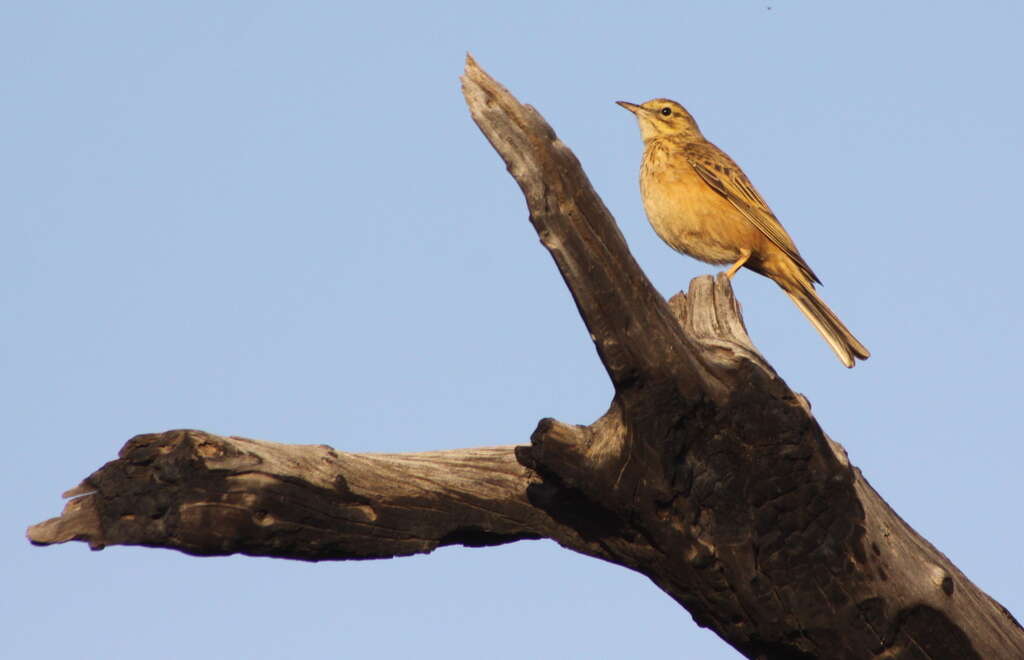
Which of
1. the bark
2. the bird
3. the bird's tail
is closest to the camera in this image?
the bark

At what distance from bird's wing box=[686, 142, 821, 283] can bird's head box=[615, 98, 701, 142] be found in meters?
0.63

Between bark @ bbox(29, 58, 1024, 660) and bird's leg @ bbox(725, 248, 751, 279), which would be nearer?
bark @ bbox(29, 58, 1024, 660)

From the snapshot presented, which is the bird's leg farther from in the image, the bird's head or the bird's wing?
the bird's head

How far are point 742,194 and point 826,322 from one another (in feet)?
4.67

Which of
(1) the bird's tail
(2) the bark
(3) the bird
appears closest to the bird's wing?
(3) the bird

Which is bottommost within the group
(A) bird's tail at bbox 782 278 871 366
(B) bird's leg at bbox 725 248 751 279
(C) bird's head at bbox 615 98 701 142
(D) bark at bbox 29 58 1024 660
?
(D) bark at bbox 29 58 1024 660

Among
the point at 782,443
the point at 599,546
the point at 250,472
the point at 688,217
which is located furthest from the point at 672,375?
the point at 688,217

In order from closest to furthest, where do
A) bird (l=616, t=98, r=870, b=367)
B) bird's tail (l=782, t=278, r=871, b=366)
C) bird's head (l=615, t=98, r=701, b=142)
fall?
bird's tail (l=782, t=278, r=871, b=366) < bird (l=616, t=98, r=870, b=367) < bird's head (l=615, t=98, r=701, b=142)

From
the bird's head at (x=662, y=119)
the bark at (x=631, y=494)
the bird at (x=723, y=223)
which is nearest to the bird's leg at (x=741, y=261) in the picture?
the bird at (x=723, y=223)

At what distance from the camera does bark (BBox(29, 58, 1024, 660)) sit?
577 centimetres

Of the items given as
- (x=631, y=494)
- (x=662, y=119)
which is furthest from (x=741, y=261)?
(x=631, y=494)

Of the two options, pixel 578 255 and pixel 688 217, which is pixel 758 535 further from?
pixel 688 217

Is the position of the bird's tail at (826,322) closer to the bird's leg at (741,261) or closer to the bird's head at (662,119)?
the bird's leg at (741,261)

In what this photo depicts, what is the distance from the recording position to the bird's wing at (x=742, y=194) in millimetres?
10711
